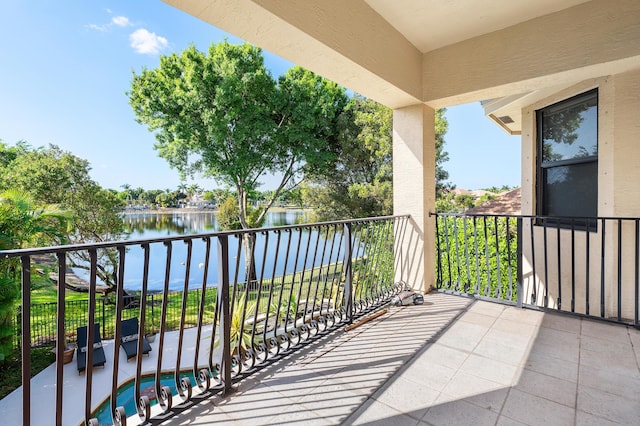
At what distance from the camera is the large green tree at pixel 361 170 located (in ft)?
33.5

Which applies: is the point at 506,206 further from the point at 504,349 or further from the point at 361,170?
the point at 504,349

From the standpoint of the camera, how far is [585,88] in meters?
3.06

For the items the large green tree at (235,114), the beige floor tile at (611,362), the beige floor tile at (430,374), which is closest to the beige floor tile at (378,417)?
the beige floor tile at (430,374)

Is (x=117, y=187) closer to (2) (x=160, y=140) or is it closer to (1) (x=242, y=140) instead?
(2) (x=160, y=140)

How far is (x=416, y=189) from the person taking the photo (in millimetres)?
3539

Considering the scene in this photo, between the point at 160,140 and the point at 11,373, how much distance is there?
6923 mm

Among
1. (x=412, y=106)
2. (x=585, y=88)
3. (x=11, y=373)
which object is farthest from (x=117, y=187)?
(x=585, y=88)

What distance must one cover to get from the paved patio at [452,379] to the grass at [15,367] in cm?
567

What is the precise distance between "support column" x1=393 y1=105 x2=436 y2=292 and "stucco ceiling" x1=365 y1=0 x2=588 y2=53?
78 centimetres

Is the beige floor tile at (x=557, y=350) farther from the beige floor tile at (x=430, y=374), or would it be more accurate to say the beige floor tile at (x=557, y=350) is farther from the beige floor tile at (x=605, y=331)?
the beige floor tile at (x=430, y=374)

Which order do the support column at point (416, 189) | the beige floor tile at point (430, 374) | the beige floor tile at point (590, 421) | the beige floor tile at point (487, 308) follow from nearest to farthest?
the beige floor tile at point (590, 421) → the beige floor tile at point (430, 374) → the beige floor tile at point (487, 308) → the support column at point (416, 189)

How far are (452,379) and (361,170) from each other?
32.1ft

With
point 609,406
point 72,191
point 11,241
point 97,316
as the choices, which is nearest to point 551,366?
point 609,406

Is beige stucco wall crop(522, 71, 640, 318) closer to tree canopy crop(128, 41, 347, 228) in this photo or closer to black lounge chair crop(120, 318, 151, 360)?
black lounge chair crop(120, 318, 151, 360)
